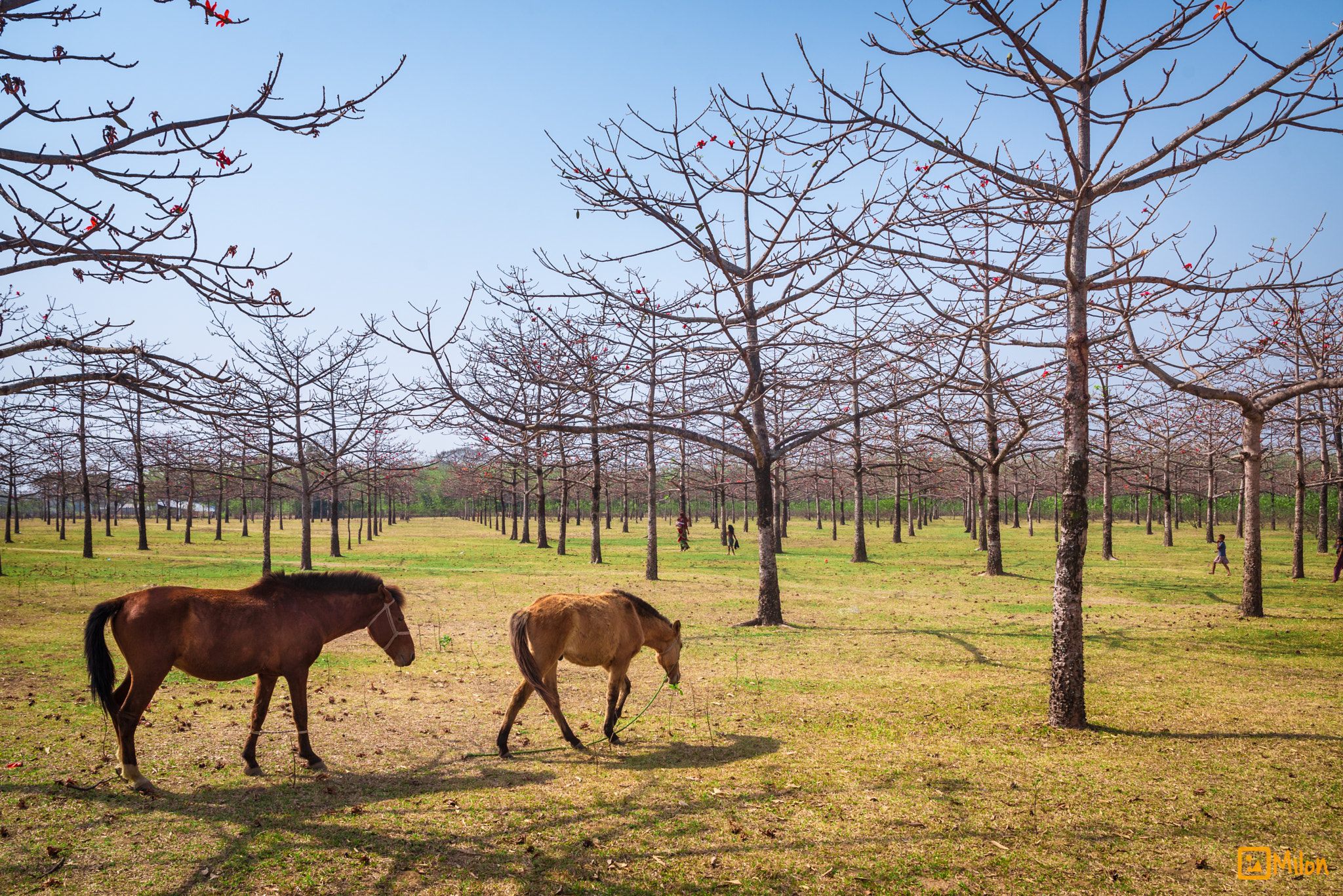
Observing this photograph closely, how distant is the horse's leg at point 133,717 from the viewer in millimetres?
5230

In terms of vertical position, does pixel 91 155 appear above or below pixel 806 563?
above

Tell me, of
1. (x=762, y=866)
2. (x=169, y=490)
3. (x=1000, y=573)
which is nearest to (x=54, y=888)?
(x=762, y=866)

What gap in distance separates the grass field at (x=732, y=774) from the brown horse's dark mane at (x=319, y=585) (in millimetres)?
1490

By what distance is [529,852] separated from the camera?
4.49 meters

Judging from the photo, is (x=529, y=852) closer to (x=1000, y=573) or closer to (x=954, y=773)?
(x=954, y=773)

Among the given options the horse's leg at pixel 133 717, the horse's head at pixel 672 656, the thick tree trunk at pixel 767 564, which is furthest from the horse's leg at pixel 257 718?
the thick tree trunk at pixel 767 564

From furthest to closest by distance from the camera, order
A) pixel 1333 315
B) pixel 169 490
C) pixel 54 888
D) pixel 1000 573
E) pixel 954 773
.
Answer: pixel 169 490, pixel 1000 573, pixel 1333 315, pixel 954 773, pixel 54 888

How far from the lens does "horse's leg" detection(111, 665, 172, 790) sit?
206 inches

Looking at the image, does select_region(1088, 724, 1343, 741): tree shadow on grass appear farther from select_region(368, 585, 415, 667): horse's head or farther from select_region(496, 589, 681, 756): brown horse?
select_region(368, 585, 415, 667): horse's head

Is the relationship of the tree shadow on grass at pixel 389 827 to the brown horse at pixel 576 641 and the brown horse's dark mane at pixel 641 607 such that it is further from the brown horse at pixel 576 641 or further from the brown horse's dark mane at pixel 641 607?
the brown horse's dark mane at pixel 641 607

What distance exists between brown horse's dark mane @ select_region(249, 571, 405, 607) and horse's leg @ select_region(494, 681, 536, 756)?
4.86 feet

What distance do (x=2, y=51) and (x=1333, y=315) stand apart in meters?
23.5

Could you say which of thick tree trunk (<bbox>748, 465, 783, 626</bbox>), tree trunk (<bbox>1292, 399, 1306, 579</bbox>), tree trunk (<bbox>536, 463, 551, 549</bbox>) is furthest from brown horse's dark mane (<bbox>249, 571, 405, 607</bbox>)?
tree trunk (<bbox>1292, 399, 1306, 579</bbox>)

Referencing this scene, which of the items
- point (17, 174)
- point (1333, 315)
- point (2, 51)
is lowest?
point (17, 174)
